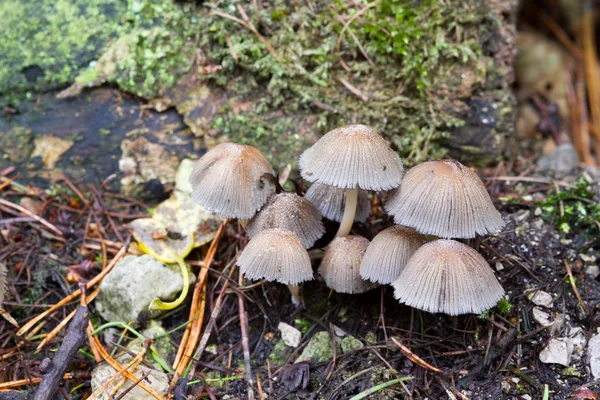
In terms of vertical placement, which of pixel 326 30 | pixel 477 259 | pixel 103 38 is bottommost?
pixel 477 259

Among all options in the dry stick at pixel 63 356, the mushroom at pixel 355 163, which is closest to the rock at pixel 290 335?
the mushroom at pixel 355 163

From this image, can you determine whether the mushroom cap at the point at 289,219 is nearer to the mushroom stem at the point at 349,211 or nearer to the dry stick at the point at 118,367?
the mushroom stem at the point at 349,211

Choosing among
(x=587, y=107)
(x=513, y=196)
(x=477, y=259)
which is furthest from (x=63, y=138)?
(x=587, y=107)

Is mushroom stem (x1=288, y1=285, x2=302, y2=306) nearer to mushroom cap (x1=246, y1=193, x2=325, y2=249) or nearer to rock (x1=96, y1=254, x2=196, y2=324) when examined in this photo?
mushroom cap (x1=246, y1=193, x2=325, y2=249)

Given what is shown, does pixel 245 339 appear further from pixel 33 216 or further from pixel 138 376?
pixel 33 216

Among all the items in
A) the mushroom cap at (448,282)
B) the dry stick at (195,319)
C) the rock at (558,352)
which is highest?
the mushroom cap at (448,282)

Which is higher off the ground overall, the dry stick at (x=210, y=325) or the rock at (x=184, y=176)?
the rock at (x=184, y=176)

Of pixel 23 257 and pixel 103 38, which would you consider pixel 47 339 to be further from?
pixel 103 38
